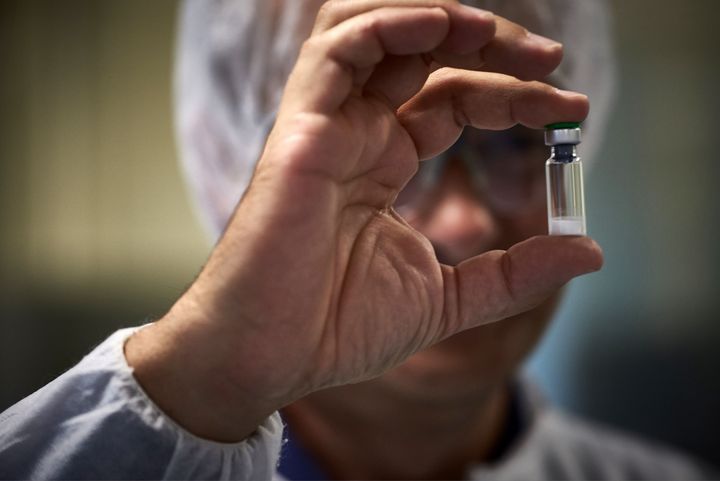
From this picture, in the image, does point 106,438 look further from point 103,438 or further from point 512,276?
point 512,276

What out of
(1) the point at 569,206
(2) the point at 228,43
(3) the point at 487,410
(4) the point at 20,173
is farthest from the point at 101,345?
(4) the point at 20,173

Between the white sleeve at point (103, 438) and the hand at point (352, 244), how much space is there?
0.01 metres

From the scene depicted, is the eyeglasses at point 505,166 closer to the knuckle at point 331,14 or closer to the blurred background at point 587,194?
the knuckle at point 331,14

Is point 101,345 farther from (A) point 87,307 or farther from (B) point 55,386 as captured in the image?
(A) point 87,307

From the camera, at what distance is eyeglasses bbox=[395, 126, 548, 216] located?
45.7 inches

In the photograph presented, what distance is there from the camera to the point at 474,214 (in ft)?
3.78

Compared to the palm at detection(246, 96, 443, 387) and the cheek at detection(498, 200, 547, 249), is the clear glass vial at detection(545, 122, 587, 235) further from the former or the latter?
the cheek at detection(498, 200, 547, 249)

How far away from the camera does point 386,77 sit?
0.59m

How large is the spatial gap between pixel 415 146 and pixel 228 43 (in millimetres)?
651

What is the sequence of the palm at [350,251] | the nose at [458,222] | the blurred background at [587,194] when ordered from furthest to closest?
the blurred background at [587,194], the nose at [458,222], the palm at [350,251]

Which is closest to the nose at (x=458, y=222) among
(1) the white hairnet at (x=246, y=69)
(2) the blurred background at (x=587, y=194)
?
(1) the white hairnet at (x=246, y=69)

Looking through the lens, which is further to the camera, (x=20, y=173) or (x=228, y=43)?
(x=20, y=173)

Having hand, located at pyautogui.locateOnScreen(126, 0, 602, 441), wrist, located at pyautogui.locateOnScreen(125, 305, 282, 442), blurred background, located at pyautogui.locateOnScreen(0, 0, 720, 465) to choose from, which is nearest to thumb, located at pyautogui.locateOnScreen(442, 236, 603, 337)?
hand, located at pyautogui.locateOnScreen(126, 0, 602, 441)

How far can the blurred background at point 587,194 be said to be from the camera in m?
2.07
